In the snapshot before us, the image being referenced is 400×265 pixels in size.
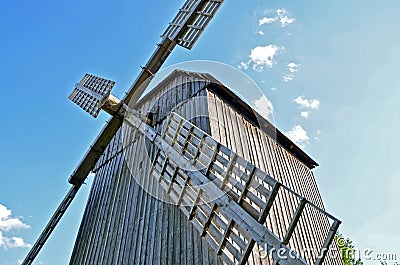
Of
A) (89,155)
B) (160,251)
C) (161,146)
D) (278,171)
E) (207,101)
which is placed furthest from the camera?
(89,155)

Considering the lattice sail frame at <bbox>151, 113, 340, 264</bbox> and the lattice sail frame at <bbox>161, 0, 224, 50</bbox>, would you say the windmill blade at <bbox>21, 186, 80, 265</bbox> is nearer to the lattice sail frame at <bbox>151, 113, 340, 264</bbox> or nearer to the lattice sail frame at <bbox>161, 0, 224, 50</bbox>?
the lattice sail frame at <bbox>151, 113, 340, 264</bbox>

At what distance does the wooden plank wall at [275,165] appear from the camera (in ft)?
18.0

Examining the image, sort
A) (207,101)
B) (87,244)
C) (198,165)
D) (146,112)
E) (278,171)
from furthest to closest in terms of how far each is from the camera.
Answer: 1. (146,112)
2. (87,244)
3. (278,171)
4. (207,101)
5. (198,165)

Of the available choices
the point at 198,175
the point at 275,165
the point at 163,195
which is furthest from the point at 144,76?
the point at 198,175

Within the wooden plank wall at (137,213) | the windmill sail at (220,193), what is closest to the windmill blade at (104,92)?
the wooden plank wall at (137,213)

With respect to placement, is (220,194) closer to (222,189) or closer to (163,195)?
(222,189)

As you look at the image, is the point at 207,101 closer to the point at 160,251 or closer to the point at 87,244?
the point at 160,251

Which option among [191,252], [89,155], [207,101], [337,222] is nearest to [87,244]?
[89,155]

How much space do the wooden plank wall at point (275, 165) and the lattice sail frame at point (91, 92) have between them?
2929mm

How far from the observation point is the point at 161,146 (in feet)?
17.7

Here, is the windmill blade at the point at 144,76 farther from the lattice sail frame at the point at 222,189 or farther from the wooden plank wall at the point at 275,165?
the lattice sail frame at the point at 222,189

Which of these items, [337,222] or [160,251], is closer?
[337,222]

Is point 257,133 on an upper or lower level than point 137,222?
upper

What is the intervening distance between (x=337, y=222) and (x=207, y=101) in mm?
3780
